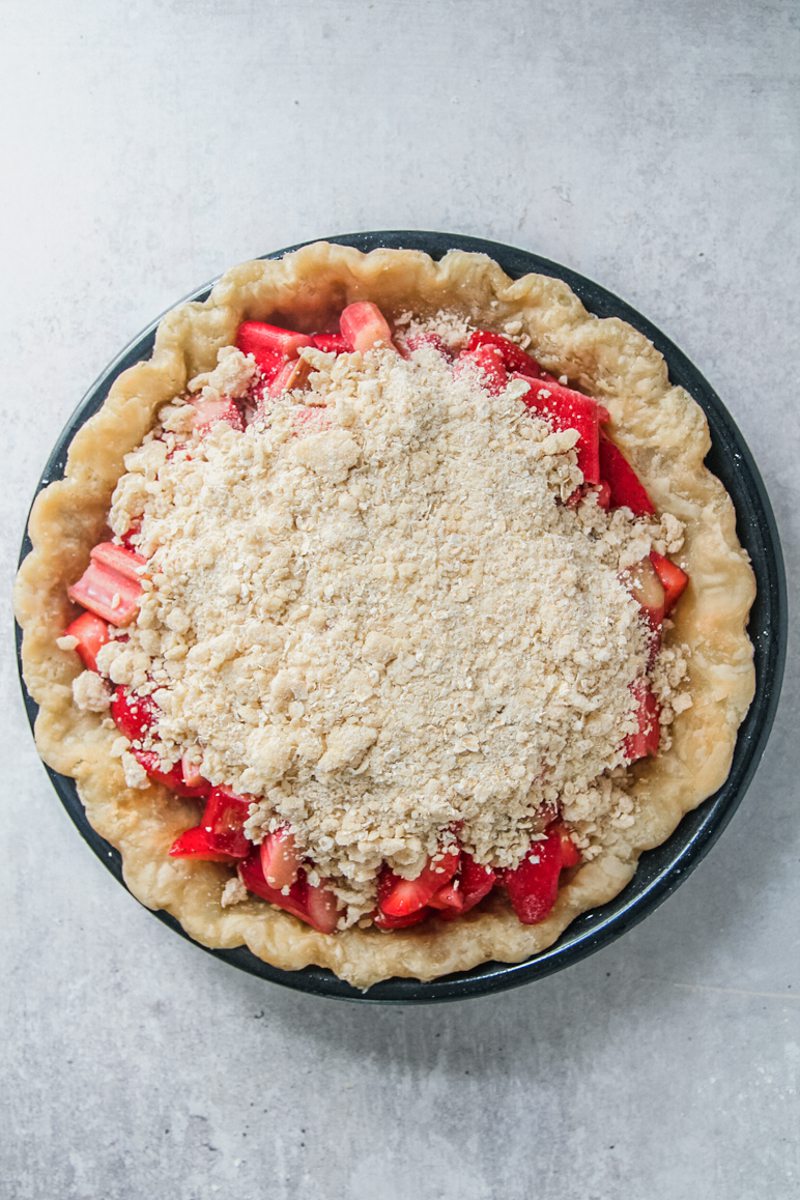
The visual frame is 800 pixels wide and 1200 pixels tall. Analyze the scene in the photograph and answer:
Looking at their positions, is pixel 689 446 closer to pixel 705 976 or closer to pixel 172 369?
pixel 172 369

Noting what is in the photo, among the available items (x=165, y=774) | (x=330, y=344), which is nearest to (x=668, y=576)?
(x=330, y=344)

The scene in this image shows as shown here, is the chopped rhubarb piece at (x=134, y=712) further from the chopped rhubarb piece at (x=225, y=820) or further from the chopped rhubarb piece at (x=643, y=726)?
the chopped rhubarb piece at (x=643, y=726)

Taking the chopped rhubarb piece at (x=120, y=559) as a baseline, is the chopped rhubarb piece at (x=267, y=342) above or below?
above

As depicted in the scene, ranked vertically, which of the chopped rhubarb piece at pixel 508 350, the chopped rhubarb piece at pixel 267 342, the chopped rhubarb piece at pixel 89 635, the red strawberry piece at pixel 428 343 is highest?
the chopped rhubarb piece at pixel 508 350

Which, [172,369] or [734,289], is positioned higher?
[734,289]

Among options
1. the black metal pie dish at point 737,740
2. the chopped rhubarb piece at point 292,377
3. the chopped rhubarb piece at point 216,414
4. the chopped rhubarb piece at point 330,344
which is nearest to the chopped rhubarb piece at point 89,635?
the black metal pie dish at point 737,740

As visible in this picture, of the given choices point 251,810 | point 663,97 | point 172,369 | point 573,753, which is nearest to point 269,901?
point 251,810
